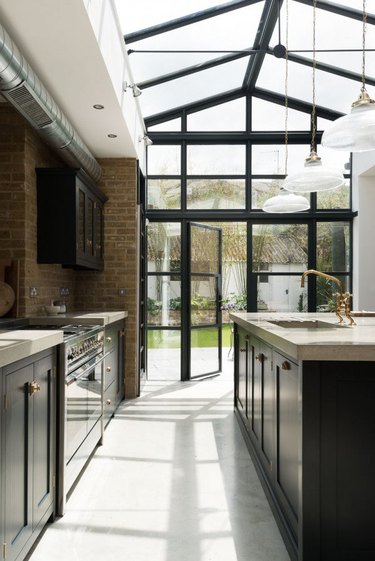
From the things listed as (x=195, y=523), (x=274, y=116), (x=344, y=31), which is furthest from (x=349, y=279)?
(x=195, y=523)

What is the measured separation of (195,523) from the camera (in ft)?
8.64

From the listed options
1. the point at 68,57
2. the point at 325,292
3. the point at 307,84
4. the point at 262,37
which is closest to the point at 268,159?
the point at 307,84

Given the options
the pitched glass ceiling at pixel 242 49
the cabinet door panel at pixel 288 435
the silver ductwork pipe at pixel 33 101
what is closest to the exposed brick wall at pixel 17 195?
the silver ductwork pipe at pixel 33 101

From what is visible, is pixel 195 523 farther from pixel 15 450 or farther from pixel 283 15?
pixel 283 15

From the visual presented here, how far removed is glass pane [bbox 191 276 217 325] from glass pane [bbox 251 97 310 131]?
2.34m

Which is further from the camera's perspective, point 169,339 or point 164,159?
point 164,159

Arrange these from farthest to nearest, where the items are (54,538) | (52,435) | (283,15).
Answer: (283,15) → (52,435) → (54,538)

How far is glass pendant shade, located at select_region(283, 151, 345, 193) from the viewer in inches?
132

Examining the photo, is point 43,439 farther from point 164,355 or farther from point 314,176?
Result: point 164,355

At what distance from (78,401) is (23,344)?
1.18 metres

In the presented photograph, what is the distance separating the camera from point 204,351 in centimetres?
704

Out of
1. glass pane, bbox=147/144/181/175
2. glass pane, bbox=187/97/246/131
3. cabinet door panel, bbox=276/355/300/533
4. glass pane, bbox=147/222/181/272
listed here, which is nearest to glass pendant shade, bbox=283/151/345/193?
cabinet door panel, bbox=276/355/300/533

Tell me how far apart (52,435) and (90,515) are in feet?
1.72

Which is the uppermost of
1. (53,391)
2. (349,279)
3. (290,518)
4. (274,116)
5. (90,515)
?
(274,116)
